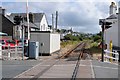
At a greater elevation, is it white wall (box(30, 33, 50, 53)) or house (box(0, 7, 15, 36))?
house (box(0, 7, 15, 36))

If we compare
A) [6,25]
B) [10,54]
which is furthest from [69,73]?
[6,25]

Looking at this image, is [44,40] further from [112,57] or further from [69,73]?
[69,73]

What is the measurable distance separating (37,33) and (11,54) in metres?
6.39

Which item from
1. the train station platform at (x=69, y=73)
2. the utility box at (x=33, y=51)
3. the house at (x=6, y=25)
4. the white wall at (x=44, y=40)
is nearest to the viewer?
the train station platform at (x=69, y=73)

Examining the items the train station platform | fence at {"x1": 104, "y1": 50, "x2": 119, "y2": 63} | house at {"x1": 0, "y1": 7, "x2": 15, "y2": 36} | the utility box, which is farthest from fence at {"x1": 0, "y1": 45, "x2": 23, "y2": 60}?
house at {"x1": 0, "y1": 7, "x2": 15, "y2": 36}

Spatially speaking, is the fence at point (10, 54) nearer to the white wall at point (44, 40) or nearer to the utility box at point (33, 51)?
the utility box at point (33, 51)

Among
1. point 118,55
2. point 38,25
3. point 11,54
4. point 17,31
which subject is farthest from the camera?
point 38,25

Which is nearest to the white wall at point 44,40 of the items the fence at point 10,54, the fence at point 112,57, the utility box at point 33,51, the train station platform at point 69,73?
the fence at point 10,54

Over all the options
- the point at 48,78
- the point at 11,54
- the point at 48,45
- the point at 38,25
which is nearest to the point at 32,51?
the point at 11,54

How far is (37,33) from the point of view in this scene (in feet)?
116

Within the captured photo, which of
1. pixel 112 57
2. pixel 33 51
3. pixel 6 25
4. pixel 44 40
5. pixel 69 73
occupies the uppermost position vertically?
pixel 6 25

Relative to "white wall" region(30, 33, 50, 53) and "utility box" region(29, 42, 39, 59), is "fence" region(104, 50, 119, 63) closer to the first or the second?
"utility box" region(29, 42, 39, 59)

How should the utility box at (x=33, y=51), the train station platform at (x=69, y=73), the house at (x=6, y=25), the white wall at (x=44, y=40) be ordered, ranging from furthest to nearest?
the house at (x=6, y=25), the white wall at (x=44, y=40), the utility box at (x=33, y=51), the train station platform at (x=69, y=73)

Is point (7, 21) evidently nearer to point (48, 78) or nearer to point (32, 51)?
point (32, 51)
